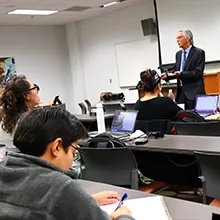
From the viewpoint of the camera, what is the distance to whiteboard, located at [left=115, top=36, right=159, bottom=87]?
28.6 ft

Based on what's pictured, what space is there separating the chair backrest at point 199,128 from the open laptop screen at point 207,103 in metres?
0.84

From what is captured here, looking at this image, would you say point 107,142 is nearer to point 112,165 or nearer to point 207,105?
point 112,165

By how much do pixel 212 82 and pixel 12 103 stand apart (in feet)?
17.4

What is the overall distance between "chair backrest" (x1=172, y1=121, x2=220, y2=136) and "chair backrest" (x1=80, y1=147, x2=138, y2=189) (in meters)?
0.79

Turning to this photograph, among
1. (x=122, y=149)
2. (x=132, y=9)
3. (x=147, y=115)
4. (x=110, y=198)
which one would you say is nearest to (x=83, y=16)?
(x=132, y=9)

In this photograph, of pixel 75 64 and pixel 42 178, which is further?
pixel 75 64

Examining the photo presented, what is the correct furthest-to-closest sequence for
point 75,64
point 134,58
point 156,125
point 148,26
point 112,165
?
point 75,64 → point 134,58 → point 148,26 → point 156,125 → point 112,165

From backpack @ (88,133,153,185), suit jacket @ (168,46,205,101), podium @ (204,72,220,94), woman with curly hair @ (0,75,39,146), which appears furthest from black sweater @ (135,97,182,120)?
podium @ (204,72,220,94)

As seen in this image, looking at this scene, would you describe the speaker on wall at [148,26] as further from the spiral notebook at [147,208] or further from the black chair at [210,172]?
the spiral notebook at [147,208]

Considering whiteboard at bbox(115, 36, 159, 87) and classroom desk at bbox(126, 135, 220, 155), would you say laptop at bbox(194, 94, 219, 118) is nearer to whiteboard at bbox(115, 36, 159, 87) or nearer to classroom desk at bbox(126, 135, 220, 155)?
classroom desk at bbox(126, 135, 220, 155)

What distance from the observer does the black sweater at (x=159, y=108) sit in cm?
334

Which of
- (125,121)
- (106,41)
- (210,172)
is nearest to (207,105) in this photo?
(125,121)

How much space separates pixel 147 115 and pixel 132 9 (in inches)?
241

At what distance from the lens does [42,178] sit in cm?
101
